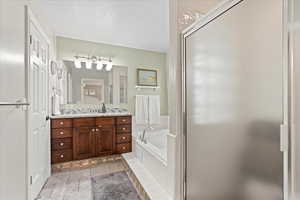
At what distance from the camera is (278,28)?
0.67m

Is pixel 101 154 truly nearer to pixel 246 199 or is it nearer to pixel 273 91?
pixel 246 199

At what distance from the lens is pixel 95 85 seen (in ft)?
11.0

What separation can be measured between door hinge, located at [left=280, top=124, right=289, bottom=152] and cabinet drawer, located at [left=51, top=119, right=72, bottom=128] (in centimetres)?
275

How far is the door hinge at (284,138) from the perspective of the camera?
634mm

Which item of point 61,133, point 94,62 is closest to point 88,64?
point 94,62

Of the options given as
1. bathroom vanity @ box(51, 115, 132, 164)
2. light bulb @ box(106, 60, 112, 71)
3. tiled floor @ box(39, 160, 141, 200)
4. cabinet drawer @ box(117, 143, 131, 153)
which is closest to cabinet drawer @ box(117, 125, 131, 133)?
bathroom vanity @ box(51, 115, 132, 164)

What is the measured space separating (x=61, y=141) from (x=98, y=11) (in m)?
2.08

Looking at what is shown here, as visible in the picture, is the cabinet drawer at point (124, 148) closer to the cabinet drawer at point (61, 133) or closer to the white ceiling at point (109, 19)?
the cabinet drawer at point (61, 133)

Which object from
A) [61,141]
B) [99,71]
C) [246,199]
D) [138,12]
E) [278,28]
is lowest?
[61,141]

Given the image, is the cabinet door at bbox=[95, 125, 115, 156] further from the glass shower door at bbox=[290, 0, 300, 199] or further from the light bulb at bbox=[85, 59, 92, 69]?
the glass shower door at bbox=[290, 0, 300, 199]

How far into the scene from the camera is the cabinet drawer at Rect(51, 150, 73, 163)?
8.34 ft

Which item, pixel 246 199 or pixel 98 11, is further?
pixel 98 11

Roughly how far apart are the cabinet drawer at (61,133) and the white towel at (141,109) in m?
1.42

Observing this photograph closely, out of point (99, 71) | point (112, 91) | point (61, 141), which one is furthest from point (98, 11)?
point (61, 141)
